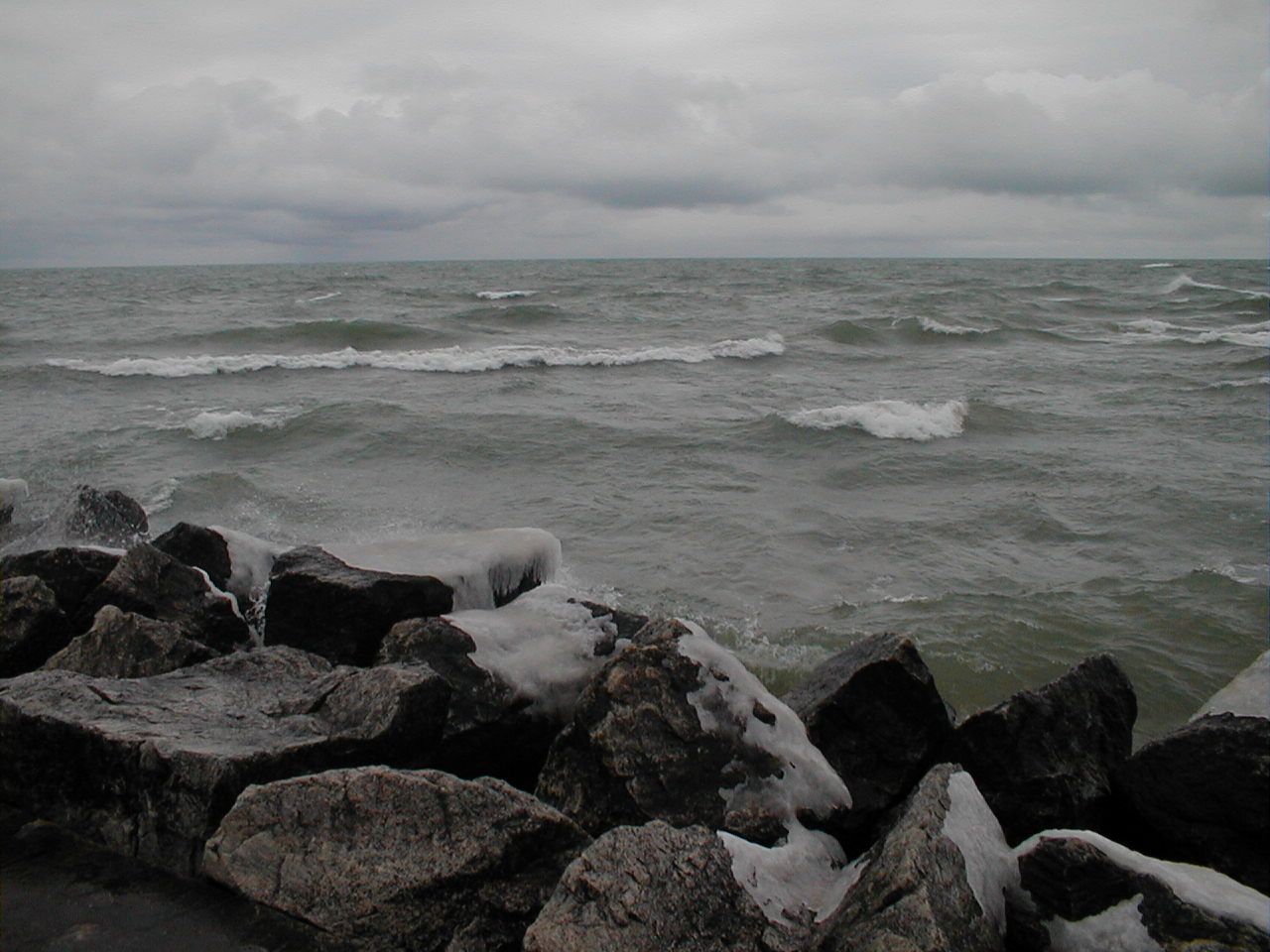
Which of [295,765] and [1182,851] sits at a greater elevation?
[295,765]

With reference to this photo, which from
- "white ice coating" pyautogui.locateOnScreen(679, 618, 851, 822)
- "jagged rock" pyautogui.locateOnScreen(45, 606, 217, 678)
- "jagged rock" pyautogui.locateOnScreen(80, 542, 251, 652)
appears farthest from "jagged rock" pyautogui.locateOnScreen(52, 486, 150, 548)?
"white ice coating" pyautogui.locateOnScreen(679, 618, 851, 822)

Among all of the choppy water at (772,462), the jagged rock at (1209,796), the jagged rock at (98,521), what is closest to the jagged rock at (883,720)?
the jagged rock at (1209,796)

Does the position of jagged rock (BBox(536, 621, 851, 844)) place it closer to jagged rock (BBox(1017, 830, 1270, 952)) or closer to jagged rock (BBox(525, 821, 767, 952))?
jagged rock (BBox(525, 821, 767, 952))

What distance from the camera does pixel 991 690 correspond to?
609 cm

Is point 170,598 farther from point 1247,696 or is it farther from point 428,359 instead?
point 428,359

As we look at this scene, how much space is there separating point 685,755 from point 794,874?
63 cm

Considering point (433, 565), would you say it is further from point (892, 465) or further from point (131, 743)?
point (892, 465)

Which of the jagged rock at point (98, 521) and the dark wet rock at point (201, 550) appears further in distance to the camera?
the jagged rock at point (98, 521)

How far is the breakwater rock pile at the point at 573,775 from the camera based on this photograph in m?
2.70

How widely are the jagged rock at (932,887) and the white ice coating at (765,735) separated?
46 centimetres

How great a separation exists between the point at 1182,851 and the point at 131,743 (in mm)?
3943

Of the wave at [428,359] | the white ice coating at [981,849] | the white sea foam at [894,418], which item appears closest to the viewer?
the white ice coating at [981,849]

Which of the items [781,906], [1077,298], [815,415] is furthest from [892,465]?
[1077,298]

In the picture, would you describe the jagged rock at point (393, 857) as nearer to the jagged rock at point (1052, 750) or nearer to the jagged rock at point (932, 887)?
the jagged rock at point (932, 887)
